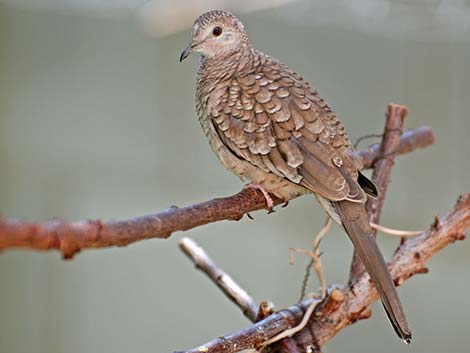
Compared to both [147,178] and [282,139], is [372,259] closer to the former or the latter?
[282,139]

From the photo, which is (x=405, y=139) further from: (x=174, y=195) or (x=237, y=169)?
(x=174, y=195)

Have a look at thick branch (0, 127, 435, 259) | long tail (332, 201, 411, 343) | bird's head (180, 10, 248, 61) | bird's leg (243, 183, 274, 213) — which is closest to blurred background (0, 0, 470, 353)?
bird's head (180, 10, 248, 61)

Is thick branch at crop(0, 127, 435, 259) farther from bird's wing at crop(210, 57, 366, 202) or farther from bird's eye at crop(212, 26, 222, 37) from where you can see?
bird's eye at crop(212, 26, 222, 37)

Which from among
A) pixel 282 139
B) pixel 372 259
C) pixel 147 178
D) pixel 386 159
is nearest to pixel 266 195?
pixel 282 139

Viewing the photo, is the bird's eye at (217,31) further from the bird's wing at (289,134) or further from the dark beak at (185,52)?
the bird's wing at (289,134)

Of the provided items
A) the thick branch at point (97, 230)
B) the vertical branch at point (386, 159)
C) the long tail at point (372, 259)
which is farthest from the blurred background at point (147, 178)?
the thick branch at point (97, 230)

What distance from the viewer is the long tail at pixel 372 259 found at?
4.19 ft

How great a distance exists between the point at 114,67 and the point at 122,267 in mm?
855

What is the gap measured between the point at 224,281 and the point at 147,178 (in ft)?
5.25

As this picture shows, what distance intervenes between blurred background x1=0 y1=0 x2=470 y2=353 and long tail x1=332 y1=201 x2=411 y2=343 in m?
1.70

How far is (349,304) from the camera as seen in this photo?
1.39 meters

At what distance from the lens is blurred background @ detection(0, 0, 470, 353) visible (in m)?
3.03

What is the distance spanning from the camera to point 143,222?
2.90 feet

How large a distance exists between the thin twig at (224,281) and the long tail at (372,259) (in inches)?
10.2
